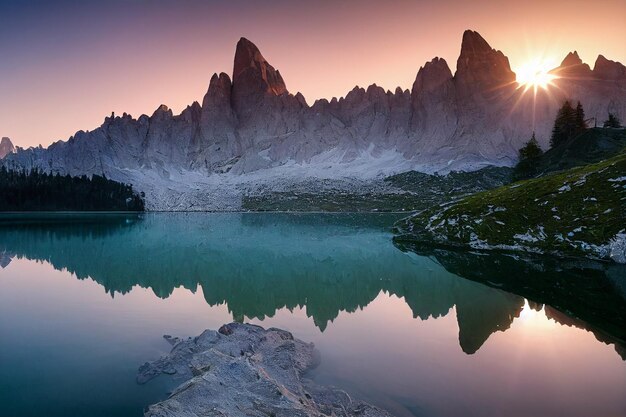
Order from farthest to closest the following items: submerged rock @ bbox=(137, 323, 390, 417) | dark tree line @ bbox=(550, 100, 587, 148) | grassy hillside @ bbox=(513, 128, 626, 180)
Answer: dark tree line @ bbox=(550, 100, 587, 148), grassy hillside @ bbox=(513, 128, 626, 180), submerged rock @ bbox=(137, 323, 390, 417)

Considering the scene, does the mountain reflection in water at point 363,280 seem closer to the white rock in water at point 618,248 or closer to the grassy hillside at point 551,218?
the white rock in water at point 618,248

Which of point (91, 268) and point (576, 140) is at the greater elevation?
point (576, 140)

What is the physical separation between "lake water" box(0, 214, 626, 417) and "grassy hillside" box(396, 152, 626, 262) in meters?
4.35

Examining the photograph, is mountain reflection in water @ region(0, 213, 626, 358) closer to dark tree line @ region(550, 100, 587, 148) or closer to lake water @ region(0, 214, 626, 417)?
lake water @ region(0, 214, 626, 417)

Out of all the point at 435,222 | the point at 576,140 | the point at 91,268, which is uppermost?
the point at 576,140

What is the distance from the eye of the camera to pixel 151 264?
41.6 metres

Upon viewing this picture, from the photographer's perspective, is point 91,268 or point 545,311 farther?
point 91,268

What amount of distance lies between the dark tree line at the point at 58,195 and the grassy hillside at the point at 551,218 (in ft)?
557

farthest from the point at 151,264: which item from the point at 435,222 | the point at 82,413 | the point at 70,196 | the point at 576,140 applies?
the point at 70,196

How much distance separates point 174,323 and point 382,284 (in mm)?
16369

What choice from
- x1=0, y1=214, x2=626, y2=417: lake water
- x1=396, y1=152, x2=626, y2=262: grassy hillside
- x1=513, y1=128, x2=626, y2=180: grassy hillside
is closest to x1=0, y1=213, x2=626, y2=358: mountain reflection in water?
x1=0, y1=214, x2=626, y2=417: lake water

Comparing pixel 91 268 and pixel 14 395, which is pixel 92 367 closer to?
pixel 14 395

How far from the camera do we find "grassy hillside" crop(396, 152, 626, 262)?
130ft

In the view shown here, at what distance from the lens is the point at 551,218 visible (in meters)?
45.0
